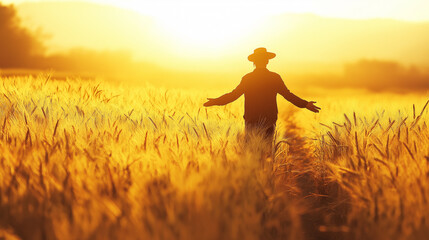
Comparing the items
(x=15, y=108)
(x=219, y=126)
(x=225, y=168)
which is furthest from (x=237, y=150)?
(x=15, y=108)

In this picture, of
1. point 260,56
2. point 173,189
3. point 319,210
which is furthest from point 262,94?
point 173,189

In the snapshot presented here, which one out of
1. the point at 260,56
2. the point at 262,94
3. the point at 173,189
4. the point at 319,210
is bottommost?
the point at 319,210

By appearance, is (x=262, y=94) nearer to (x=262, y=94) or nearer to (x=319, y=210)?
(x=262, y=94)

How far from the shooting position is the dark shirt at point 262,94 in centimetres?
459

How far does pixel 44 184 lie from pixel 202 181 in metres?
0.94

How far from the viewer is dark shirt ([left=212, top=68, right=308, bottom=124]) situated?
4.59m

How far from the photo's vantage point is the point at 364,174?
9.55ft

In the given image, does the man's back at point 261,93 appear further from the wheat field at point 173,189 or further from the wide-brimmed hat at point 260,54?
the wheat field at point 173,189

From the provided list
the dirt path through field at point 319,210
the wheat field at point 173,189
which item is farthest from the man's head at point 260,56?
the dirt path through field at point 319,210

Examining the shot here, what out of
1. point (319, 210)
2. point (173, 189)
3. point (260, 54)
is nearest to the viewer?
point (173, 189)

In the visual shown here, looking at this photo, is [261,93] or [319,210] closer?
[319,210]

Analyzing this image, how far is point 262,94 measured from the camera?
463cm

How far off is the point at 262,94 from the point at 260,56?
1.39 feet

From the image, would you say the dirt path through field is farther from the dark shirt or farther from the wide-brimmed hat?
the wide-brimmed hat
